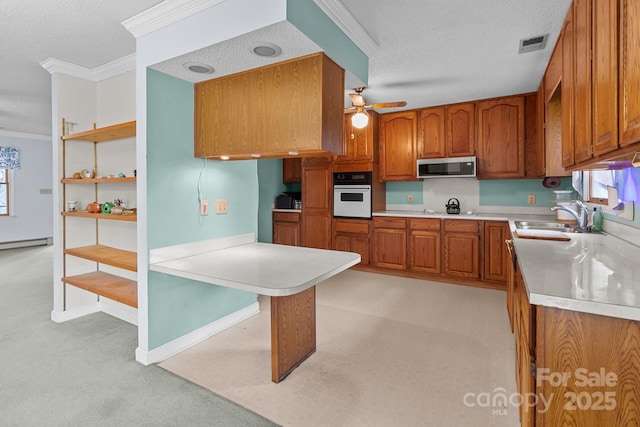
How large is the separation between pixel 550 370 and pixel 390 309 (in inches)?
87.7

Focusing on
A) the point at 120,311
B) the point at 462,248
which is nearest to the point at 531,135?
the point at 462,248

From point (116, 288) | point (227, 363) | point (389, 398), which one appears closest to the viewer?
point (389, 398)

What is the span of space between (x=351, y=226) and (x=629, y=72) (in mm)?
3782

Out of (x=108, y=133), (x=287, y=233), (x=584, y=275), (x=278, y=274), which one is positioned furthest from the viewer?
(x=287, y=233)

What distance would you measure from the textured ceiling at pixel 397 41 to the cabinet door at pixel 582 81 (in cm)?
42

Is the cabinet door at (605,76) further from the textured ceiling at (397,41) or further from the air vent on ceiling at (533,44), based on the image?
the air vent on ceiling at (533,44)

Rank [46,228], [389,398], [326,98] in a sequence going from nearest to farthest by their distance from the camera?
1. [389,398]
2. [326,98]
3. [46,228]

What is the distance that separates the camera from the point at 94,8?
6.77 feet

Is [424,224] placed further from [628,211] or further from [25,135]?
[25,135]

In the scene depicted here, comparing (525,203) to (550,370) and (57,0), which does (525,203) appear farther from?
(57,0)

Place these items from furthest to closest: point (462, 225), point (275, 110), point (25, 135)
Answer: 1. point (25, 135)
2. point (462, 225)
3. point (275, 110)

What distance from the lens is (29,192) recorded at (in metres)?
6.83

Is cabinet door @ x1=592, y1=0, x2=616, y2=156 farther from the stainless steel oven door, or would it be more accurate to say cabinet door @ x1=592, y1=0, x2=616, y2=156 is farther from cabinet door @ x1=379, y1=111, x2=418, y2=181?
the stainless steel oven door

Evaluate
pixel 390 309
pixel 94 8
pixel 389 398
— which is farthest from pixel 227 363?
pixel 94 8
